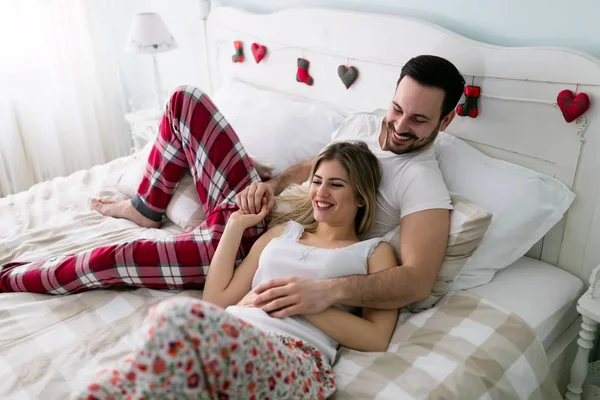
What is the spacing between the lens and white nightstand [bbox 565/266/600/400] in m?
1.28

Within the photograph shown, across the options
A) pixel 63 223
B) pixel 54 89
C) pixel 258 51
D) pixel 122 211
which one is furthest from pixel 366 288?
pixel 54 89

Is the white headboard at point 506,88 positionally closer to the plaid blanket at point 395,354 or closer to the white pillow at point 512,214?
the white pillow at point 512,214

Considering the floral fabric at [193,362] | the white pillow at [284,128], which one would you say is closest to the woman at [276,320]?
the floral fabric at [193,362]

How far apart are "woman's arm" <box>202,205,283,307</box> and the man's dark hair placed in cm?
56

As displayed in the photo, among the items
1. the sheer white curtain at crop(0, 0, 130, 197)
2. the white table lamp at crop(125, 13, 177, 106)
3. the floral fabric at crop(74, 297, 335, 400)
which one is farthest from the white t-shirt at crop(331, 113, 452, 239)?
the sheer white curtain at crop(0, 0, 130, 197)

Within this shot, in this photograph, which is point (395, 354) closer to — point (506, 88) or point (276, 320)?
point (276, 320)

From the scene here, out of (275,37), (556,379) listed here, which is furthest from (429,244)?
(275,37)

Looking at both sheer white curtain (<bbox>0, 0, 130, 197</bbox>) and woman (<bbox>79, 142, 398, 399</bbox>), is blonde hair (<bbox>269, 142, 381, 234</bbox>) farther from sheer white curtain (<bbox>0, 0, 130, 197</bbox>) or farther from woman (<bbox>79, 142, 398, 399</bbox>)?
sheer white curtain (<bbox>0, 0, 130, 197</bbox>)

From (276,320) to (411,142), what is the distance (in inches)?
24.4

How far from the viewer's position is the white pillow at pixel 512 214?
4.60 ft

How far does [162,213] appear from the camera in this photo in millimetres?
1815

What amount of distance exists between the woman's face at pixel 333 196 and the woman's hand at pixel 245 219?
7.4 inches

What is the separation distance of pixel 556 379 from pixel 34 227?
1.69 m

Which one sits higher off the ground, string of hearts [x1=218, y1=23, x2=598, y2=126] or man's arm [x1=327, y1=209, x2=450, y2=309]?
string of hearts [x1=218, y1=23, x2=598, y2=126]
